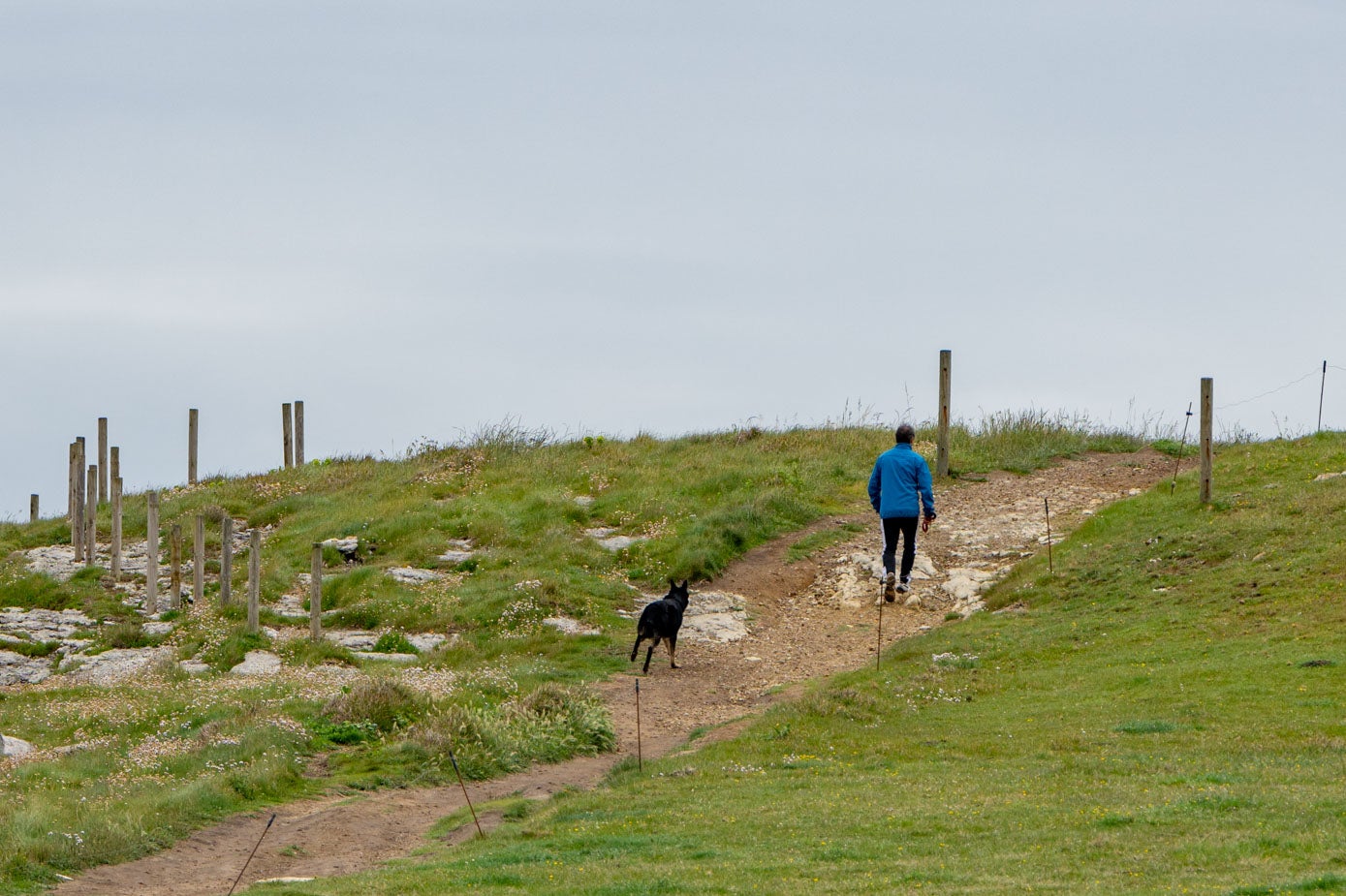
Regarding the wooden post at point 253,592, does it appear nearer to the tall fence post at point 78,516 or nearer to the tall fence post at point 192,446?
the tall fence post at point 78,516

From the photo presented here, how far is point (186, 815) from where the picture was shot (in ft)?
42.0

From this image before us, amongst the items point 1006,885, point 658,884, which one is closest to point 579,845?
point 658,884

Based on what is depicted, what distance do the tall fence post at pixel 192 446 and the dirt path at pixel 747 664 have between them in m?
20.0

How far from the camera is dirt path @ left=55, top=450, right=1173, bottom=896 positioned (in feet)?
38.5

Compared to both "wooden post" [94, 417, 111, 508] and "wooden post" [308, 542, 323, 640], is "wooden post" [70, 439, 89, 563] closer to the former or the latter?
"wooden post" [94, 417, 111, 508]

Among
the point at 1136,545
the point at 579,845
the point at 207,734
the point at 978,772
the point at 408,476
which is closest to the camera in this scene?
the point at 579,845

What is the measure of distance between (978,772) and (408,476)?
22.9 meters

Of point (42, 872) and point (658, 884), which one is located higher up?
point (658, 884)

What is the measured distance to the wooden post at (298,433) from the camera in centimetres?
4000

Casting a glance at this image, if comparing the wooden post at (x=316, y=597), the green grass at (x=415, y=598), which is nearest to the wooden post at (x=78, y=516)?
the green grass at (x=415, y=598)

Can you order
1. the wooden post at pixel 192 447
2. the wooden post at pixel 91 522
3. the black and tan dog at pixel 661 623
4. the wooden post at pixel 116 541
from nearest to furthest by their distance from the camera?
the black and tan dog at pixel 661 623 → the wooden post at pixel 116 541 → the wooden post at pixel 91 522 → the wooden post at pixel 192 447

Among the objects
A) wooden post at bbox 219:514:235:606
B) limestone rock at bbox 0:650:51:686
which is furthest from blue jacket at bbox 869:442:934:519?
limestone rock at bbox 0:650:51:686

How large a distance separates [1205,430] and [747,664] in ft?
30.5

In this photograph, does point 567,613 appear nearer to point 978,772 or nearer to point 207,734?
point 207,734
